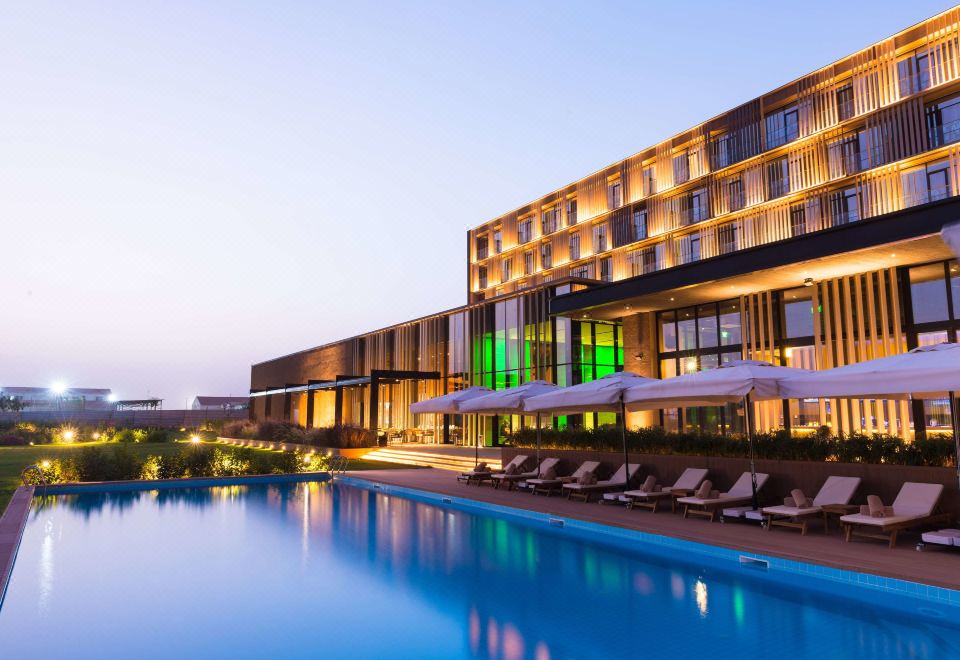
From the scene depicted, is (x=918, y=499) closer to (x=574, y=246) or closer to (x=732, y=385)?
(x=732, y=385)

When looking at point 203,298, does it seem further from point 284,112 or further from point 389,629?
point 389,629

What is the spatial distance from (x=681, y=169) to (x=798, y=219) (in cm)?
599

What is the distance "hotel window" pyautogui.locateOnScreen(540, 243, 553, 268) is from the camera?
117 feet

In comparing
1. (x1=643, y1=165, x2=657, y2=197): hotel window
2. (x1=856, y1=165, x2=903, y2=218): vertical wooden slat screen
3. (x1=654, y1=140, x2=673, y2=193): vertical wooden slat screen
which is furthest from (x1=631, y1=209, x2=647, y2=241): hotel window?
(x1=856, y1=165, x2=903, y2=218): vertical wooden slat screen

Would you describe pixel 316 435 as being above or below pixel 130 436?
above

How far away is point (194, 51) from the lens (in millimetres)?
16297

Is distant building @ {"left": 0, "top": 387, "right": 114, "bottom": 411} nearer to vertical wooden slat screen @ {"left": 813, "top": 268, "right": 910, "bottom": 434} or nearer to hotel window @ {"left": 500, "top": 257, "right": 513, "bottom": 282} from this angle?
hotel window @ {"left": 500, "top": 257, "right": 513, "bottom": 282}

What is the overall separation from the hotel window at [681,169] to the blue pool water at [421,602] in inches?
835

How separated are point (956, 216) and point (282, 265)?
4980cm

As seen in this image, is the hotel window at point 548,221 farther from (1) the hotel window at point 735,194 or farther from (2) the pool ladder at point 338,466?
(2) the pool ladder at point 338,466

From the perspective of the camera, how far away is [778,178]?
24.4m

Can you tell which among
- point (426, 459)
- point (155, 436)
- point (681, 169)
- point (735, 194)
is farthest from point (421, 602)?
point (155, 436)

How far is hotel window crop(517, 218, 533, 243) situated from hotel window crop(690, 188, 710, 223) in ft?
36.2

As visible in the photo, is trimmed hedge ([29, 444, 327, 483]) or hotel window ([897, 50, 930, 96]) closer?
trimmed hedge ([29, 444, 327, 483])
